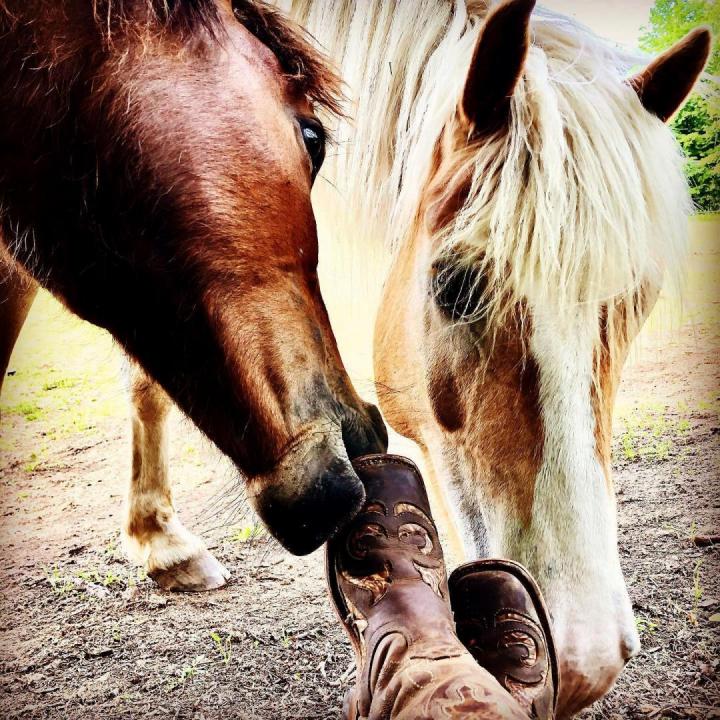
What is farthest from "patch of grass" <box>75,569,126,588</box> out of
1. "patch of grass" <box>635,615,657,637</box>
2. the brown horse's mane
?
the brown horse's mane

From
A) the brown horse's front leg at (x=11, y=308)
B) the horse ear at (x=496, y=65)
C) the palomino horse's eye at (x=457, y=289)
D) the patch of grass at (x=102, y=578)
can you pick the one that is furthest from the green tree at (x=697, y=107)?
the patch of grass at (x=102, y=578)

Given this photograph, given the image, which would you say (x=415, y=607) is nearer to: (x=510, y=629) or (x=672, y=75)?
(x=510, y=629)

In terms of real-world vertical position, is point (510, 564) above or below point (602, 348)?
below

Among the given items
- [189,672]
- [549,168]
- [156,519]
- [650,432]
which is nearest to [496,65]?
[549,168]

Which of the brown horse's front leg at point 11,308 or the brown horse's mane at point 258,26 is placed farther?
the brown horse's front leg at point 11,308

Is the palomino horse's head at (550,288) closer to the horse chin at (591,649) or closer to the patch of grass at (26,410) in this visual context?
the horse chin at (591,649)

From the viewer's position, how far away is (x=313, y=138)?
1132 millimetres

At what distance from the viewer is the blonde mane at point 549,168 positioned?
3.94 feet

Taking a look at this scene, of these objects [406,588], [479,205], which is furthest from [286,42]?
[406,588]

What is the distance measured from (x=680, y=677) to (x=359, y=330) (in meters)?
1.44

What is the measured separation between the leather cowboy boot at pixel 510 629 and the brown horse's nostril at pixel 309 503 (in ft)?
1.14

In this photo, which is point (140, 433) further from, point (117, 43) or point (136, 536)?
point (117, 43)

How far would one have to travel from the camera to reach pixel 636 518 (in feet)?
8.20

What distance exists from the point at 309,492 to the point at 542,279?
61cm
